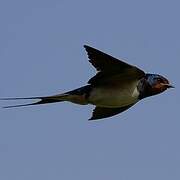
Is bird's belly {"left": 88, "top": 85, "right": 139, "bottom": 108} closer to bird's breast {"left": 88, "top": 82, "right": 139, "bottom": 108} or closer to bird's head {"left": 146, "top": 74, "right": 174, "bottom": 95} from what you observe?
bird's breast {"left": 88, "top": 82, "right": 139, "bottom": 108}

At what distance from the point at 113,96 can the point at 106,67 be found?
541mm

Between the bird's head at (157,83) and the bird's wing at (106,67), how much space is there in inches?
12.2

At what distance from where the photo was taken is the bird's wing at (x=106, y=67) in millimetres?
6484

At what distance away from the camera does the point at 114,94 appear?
23.8ft

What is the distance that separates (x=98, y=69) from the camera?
676 cm

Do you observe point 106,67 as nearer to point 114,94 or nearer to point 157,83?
point 114,94

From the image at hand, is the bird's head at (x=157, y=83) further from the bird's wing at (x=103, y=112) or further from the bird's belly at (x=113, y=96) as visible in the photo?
the bird's wing at (x=103, y=112)

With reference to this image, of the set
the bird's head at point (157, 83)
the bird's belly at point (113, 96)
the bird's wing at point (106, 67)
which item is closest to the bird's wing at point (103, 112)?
the bird's head at point (157, 83)

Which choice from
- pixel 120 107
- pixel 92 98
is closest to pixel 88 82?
pixel 92 98

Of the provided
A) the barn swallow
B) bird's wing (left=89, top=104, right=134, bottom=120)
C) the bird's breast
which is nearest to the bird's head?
the barn swallow

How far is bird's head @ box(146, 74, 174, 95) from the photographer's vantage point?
7.50 m

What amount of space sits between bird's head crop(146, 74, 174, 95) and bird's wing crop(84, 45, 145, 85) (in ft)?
1.01

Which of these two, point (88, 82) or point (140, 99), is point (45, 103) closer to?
point (88, 82)

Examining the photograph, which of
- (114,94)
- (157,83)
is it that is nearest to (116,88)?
(114,94)
